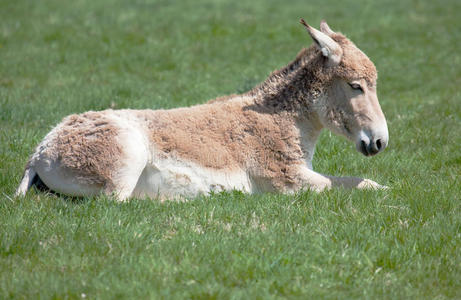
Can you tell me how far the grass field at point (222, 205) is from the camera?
446 cm

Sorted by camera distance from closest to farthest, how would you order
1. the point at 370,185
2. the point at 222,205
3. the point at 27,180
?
the point at 222,205 < the point at 27,180 < the point at 370,185

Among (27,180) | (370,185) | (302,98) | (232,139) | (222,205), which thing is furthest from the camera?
(302,98)

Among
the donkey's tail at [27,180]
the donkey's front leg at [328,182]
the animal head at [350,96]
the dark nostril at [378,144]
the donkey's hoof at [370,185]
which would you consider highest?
the animal head at [350,96]

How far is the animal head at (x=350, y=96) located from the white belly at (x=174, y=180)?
1.38 m

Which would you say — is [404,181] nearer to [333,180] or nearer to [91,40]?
[333,180]

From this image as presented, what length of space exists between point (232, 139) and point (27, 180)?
2.15 meters

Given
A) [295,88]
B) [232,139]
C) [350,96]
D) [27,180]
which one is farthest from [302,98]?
[27,180]

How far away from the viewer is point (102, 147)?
591cm

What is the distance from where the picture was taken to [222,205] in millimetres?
5871

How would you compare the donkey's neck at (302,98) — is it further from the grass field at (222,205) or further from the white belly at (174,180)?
the white belly at (174,180)

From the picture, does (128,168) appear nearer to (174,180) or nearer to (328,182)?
(174,180)

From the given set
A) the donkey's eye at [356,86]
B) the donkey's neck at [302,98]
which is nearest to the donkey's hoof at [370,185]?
the donkey's neck at [302,98]

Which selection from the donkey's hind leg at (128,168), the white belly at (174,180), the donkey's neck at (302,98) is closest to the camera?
the donkey's hind leg at (128,168)

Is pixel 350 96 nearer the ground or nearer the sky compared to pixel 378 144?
nearer the sky
